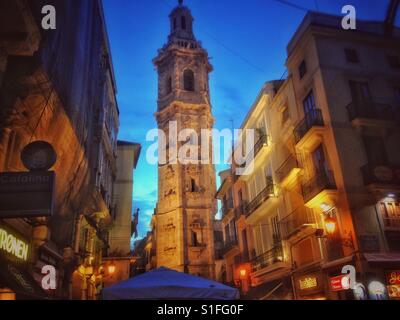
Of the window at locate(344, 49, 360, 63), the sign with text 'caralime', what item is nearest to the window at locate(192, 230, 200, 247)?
the window at locate(344, 49, 360, 63)

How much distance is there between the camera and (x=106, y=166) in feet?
77.6

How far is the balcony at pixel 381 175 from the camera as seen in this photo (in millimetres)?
12961

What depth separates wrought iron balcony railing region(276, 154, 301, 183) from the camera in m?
16.5

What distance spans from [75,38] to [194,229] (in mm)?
26993

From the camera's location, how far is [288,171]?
17.1 m

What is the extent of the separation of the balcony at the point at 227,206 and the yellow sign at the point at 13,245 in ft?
60.5

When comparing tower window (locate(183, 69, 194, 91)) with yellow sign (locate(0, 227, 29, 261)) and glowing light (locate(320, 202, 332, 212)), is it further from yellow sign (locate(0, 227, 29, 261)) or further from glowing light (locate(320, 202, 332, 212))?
yellow sign (locate(0, 227, 29, 261))

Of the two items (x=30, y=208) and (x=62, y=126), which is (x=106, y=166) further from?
(x=30, y=208)

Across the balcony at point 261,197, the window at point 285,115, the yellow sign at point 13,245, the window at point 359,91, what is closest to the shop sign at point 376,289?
the balcony at point 261,197

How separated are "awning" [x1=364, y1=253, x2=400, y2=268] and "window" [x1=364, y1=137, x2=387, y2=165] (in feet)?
12.0

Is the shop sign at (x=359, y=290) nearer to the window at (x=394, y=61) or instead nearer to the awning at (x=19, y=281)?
the awning at (x=19, y=281)

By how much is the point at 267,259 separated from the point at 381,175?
794 centimetres
